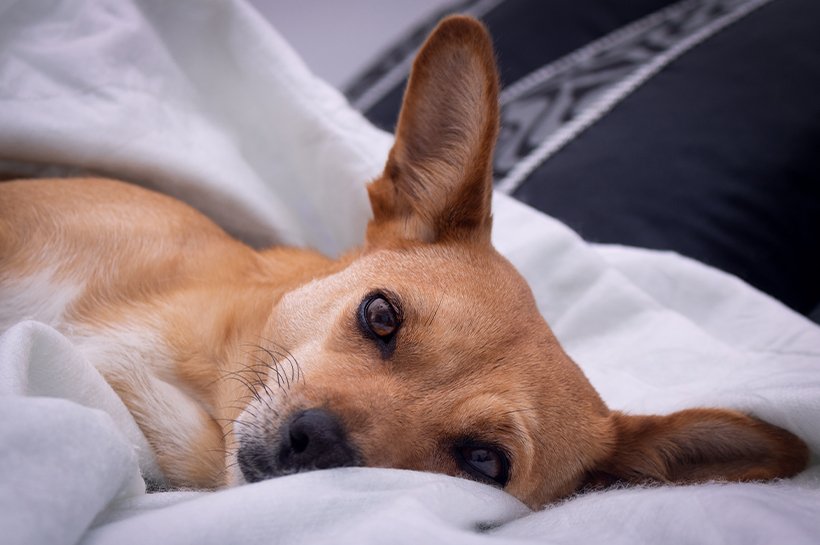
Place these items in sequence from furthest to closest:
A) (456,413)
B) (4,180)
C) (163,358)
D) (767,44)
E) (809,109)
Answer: (767,44), (809,109), (4,180), (163,358), (456,413)

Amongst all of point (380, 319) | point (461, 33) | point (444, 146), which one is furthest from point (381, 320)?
point (461, 33)

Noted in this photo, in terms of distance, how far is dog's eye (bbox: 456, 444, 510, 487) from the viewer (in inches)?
61.9

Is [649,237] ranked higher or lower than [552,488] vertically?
higher

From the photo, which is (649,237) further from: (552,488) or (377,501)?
(377,501)

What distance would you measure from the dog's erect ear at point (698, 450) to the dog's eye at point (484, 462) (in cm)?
37

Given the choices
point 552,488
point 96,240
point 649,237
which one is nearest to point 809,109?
point 649,237

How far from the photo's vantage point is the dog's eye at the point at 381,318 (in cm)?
165

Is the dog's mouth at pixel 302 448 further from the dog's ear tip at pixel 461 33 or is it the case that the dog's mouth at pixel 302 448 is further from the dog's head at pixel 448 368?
the dog's ear tip at pixel 461 33

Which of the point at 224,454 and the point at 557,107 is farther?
the point at 557,107

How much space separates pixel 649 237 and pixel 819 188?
705 millimetres

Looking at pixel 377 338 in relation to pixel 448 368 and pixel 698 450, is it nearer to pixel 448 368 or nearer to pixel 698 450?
pixel 448 368

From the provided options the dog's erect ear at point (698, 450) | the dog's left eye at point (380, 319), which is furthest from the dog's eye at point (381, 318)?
the dog's erect ear at point (698, 450)

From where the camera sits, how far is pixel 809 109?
2637mm

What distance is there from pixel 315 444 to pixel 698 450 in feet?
3.32
